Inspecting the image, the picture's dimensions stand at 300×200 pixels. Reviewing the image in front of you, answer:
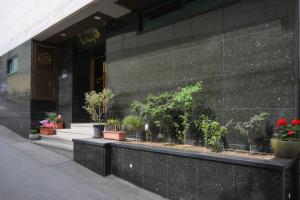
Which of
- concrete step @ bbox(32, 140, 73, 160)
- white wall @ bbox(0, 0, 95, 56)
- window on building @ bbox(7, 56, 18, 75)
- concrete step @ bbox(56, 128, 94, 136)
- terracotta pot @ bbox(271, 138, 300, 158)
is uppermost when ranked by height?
white wall @ bbox(0, 0, 95, 56)

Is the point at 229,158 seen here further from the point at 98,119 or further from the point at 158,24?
the point at 98,119

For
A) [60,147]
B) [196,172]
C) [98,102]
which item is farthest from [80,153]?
[196,172]

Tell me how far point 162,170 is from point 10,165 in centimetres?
412

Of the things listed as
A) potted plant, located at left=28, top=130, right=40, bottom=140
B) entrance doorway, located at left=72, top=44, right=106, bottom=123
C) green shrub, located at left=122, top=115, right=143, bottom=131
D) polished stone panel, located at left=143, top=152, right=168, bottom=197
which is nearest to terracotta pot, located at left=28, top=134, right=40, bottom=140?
potted plant, located at left=28, top=130, right=40, bottom=140

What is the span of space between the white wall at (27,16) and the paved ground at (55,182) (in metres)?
4.77

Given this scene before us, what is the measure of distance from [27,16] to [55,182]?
31.6ft

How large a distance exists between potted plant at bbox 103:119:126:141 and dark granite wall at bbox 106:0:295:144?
1048 mm

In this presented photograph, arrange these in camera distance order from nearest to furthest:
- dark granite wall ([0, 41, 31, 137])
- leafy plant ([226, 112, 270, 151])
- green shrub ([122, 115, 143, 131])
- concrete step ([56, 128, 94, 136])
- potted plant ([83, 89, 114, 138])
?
leafy plant ([226, 112, 270, 151])
green shrub ([122, 115, 143, 131])
potted plant ([83, 89, 114, 138])
concrete step ([56, 128, 94, 136])
dark granite wall ([0, 41, 31, 137])

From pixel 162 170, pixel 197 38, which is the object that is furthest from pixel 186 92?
pixel 162 170

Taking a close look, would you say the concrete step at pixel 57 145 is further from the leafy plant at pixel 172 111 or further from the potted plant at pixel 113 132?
the leafy plant at pixel 172 111

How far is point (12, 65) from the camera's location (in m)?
14.3

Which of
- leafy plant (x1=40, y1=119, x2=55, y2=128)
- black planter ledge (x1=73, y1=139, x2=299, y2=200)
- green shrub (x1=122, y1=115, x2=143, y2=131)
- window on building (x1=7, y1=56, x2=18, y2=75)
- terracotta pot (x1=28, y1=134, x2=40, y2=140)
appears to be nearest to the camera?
black planter ledge (x1=73, y1=139, x2=299, y2=200)

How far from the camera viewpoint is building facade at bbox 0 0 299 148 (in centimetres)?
511

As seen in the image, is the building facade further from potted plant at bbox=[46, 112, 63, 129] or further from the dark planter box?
the dark planter box
